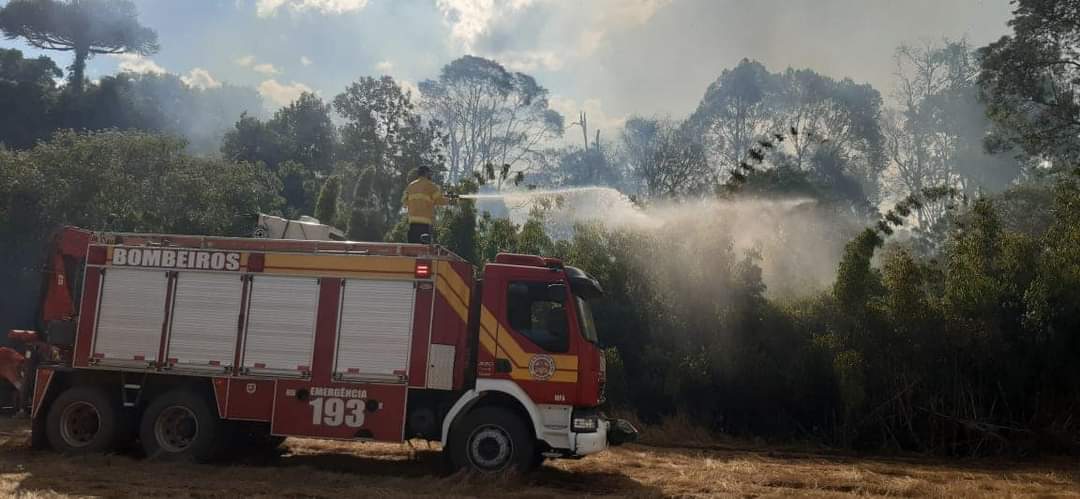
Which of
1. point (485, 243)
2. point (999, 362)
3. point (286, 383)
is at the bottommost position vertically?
point (286, 383)

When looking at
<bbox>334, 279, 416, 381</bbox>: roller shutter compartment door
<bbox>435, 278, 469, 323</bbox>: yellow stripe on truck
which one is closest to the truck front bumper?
<bbox>435, 278, 469, 323</bbox>: yellow stripe on truck

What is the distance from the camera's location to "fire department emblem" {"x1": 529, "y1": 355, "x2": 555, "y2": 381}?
392 inches

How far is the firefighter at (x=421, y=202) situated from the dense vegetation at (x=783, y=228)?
2.80 meters

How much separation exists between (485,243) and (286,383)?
39.2ft

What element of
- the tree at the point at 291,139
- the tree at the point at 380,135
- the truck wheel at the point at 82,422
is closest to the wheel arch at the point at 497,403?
the truck wheel at the point at 82,422

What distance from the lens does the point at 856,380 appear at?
15.6 meters

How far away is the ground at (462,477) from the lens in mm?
9141

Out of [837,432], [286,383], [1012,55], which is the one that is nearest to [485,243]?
[837,432]

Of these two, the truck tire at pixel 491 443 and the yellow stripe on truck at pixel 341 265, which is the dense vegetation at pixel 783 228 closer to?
the yellow stripe on truck at pixel 341 265

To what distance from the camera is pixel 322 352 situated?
33.7ft

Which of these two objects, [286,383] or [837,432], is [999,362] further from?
[286,383]

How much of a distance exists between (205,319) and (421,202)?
367cm

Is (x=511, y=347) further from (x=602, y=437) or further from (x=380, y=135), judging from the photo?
(x=380, y=135)

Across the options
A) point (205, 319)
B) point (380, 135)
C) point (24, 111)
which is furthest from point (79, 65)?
point (205, 319)
